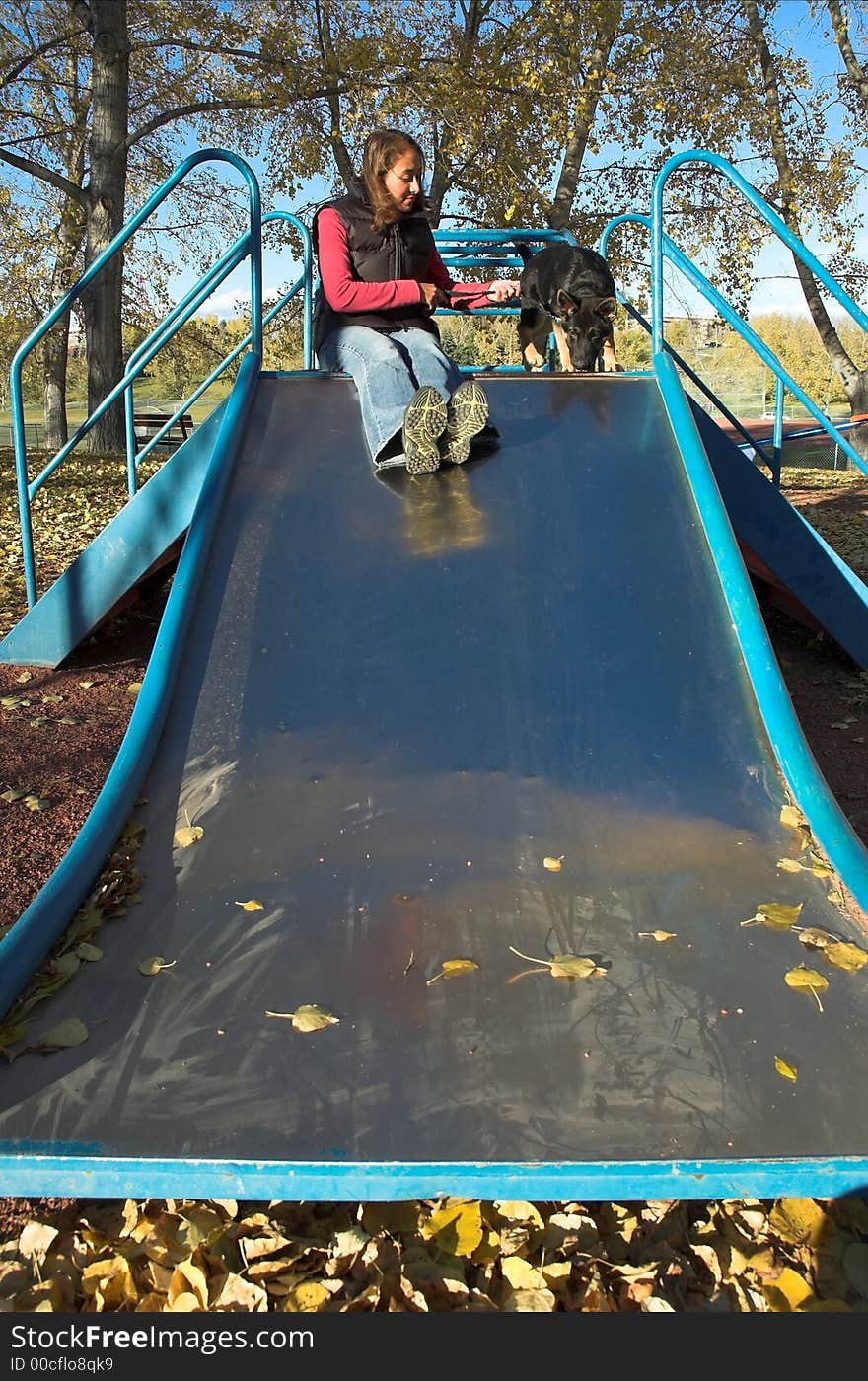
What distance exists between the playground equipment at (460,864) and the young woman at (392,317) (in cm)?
18

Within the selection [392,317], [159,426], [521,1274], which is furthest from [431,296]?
[159,426]

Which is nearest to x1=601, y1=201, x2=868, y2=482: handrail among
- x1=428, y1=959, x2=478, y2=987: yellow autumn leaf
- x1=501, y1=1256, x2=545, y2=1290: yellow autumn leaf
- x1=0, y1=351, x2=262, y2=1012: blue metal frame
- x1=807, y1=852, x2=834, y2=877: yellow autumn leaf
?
x1=0, y1=351, x2=262, y2=1012: blue metal frame

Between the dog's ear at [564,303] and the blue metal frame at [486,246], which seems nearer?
the dog's ear at [564,303]

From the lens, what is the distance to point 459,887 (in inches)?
91.1

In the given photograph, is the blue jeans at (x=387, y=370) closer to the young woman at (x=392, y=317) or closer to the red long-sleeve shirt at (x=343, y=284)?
the young woman at (x=392, y=317)

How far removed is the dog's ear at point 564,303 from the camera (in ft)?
18.1

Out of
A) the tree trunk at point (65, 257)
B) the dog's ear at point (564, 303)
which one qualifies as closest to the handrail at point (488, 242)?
the dog's ear at point (564, 303)

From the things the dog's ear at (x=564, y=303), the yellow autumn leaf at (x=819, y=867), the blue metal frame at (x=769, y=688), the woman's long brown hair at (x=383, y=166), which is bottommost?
the yellow autumn leaf at (x=819, y=867)

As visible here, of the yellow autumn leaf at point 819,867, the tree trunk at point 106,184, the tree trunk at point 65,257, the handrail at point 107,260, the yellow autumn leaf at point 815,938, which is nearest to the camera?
the yellow autumn leaf at point 815,938

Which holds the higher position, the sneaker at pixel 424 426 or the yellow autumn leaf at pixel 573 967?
the sneaker at pixel 424 426

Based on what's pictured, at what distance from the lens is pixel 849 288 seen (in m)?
17.4

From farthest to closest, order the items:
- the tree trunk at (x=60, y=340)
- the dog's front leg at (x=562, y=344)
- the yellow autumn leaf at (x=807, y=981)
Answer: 1. the tree trunk at (x=60, y=340)
2. the dog's front leg at (x=562, y=344)
3. the yellow autumn leaf at (x=807, y=981)

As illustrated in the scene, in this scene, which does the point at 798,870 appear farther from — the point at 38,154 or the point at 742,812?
the point at 38,154

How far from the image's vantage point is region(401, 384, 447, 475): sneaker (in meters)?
3.76
